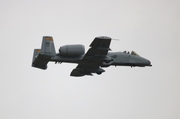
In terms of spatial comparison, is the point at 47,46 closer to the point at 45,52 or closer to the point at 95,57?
the point at 45,52

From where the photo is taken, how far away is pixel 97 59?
55.4 metres

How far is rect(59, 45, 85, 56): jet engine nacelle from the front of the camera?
175 ft

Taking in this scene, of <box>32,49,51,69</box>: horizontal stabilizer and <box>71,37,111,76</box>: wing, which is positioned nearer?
<box>71,37,111,76</box>: wing

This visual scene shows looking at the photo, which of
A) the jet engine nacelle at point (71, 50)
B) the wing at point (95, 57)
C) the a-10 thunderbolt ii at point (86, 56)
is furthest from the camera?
A: the jet engine nacelle at point (71, 50)

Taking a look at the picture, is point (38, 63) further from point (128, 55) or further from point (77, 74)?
point (128, 55)

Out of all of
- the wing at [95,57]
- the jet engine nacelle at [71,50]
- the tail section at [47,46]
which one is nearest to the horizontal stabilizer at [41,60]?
the tail section at [47,46]

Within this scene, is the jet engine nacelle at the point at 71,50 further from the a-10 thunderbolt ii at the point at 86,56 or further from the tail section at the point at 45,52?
the tail section at the point at 45,52

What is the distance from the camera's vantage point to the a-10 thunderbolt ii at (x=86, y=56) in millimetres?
53084

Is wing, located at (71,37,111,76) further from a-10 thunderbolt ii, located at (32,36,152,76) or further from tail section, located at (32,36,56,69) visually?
tail section, located at (32,36,56,69)

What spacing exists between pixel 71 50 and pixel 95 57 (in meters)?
3.24

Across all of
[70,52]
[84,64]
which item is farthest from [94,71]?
[70,52]

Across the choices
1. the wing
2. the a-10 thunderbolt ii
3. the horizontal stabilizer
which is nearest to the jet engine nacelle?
the a-10 thunderbolt ii

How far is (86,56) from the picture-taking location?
181ft

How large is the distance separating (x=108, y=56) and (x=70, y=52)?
18.3ft
